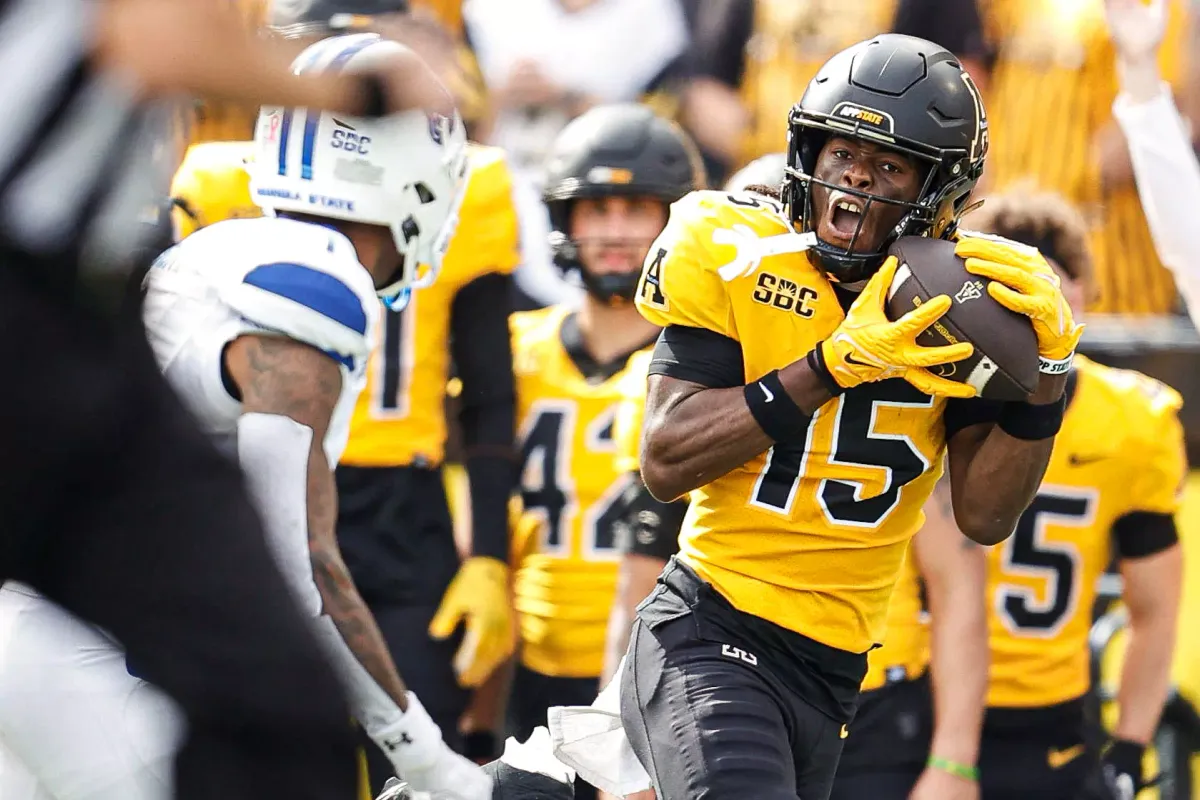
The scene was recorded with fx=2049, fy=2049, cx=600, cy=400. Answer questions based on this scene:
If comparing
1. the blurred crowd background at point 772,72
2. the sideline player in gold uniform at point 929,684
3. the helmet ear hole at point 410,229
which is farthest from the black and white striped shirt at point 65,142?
the blurred crowd background at point 772,72

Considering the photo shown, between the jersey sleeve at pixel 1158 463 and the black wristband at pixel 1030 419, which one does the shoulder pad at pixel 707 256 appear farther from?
the jersey sleeve at pixel 1158 463

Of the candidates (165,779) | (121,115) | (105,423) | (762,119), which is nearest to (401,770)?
(165,779)

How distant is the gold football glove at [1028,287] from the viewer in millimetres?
3146

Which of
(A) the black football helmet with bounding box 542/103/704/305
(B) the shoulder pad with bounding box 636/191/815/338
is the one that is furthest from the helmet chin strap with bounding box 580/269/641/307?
(B) the shoulder pad with bounding box 636/191/815/338

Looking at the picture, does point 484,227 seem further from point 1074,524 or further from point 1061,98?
point 1061,98

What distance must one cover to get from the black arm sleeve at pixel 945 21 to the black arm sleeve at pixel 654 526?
3.05m

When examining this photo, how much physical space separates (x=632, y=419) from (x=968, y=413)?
42.1 inches

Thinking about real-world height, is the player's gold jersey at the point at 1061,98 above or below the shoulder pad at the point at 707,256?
below

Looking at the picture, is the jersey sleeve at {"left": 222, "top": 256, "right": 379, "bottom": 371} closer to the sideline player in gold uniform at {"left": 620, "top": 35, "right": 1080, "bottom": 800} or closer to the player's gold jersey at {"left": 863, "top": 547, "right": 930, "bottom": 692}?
the sideline player in gold uniform at {"left": 620, "top": 35, "right": 1080, "bottom": 800}

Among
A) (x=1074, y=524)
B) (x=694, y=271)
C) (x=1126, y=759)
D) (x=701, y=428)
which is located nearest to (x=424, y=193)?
(x=694, y=271)

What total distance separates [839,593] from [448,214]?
3.40ft

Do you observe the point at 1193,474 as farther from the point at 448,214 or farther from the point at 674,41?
the point at 448,214

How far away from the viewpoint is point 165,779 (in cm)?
224

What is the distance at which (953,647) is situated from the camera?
4.32 metres
